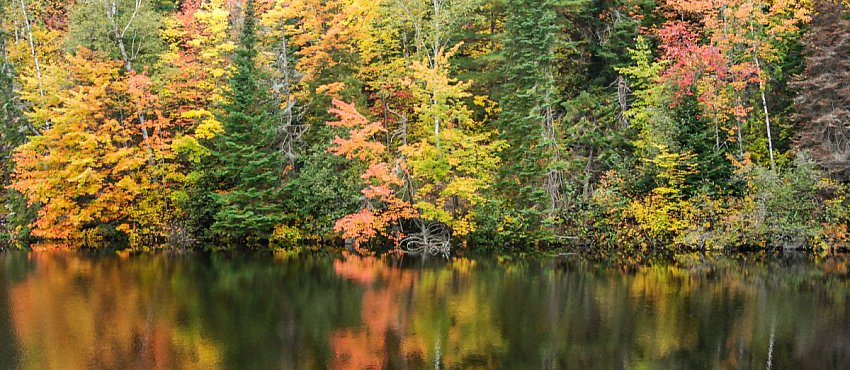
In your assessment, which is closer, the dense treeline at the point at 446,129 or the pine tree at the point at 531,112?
the dense treeline at the point at 446,129

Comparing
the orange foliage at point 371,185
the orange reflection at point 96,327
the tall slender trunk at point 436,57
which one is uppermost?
the tall slender trunk at point 436,57

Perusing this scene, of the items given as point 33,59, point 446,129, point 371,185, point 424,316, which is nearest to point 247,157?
point 371,185

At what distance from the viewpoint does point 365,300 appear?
20781 millimetres

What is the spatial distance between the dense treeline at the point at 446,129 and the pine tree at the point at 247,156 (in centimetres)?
12

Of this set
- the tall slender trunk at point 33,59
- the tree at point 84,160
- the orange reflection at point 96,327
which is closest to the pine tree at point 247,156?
the tree at point 84,160

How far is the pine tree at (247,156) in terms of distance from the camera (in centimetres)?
3216

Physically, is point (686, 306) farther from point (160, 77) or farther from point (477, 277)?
point (160, 77)

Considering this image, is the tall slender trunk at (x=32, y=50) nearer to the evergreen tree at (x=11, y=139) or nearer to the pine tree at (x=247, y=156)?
the evergreen tree at (x=11, y=139)

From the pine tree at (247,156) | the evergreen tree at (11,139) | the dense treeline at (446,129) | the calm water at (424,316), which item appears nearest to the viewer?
the calm water at (424,316)

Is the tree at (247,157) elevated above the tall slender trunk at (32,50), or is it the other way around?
the tall slender trunk at (32,50)

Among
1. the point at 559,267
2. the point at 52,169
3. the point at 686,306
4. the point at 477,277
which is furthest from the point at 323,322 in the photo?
the point at 52,169

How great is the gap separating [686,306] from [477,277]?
7.11 meters

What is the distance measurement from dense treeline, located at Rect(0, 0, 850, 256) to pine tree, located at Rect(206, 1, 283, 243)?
0.40 ft

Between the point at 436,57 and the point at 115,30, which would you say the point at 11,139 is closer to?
the point at 115,30
